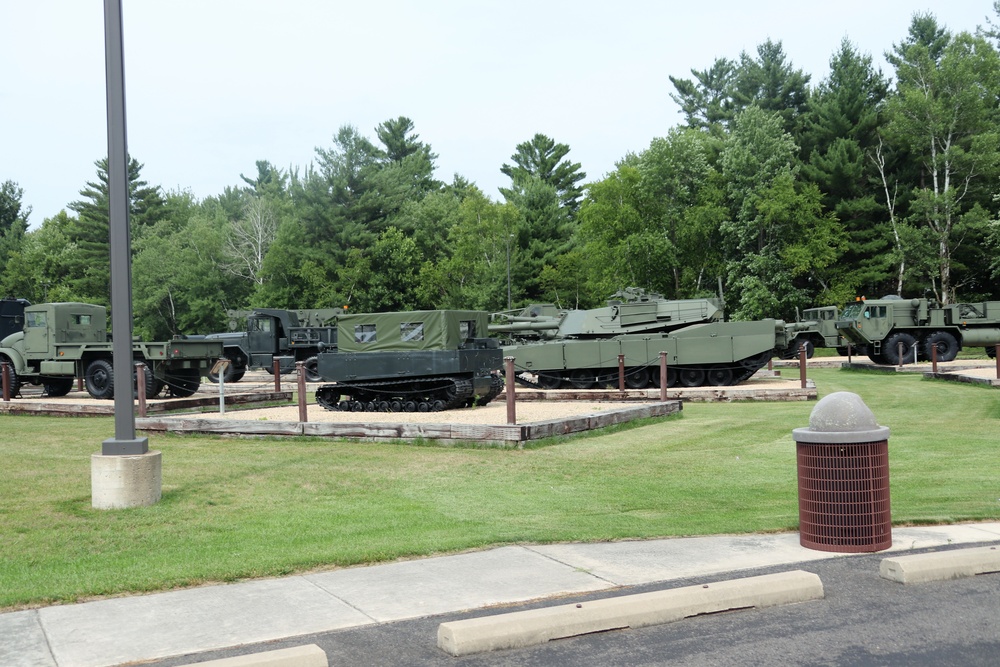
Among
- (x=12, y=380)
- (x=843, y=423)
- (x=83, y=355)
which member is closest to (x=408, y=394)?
(x=83, y=355)

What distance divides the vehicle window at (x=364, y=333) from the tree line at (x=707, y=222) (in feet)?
98.8

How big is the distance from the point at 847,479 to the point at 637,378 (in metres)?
19.1

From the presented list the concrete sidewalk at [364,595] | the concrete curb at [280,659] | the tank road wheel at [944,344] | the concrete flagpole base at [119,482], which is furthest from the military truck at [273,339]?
the concrete curb at [280,659]

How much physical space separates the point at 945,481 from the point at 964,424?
6004 millimetres

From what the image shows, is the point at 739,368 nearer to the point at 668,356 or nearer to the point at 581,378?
the point at 668,356

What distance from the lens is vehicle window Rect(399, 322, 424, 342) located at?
62.8ft

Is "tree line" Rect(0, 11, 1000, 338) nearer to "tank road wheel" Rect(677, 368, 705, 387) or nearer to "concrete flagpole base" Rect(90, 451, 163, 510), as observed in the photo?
"tank road wheel" Rect(677, 368, 705, 387)

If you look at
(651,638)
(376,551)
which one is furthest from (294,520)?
(651,638)

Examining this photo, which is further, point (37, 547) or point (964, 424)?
point (964, 424)

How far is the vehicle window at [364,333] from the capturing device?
19469 millimetres

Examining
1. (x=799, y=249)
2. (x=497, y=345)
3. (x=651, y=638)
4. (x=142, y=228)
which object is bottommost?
(x=651, y=638)

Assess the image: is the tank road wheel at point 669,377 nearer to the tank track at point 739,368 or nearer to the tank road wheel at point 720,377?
the tank track at point 739,368

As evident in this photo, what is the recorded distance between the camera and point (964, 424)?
15172 millimetres

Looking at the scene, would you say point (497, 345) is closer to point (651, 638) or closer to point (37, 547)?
point (37, 547)
